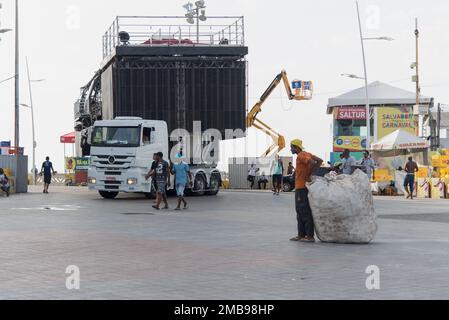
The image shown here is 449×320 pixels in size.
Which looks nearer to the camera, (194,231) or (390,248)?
(390,248)

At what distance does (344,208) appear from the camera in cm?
1489

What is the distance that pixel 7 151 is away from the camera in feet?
161

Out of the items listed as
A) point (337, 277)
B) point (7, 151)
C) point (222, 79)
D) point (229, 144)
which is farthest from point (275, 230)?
point (7, 151)

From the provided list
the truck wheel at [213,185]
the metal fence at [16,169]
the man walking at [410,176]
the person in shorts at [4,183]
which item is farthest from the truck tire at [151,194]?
the man walking at [410,176]

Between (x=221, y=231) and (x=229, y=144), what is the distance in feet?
69.2

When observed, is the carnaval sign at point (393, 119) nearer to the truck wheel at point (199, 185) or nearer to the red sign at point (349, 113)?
the red sign at point (349, 113)

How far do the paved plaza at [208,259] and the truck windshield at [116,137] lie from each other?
32.8ft

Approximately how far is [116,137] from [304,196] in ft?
58.5

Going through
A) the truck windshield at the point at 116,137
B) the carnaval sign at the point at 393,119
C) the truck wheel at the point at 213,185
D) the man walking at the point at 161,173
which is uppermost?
the carnaval sign at the point at 393,119

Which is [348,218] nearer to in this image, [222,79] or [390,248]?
[390,248]

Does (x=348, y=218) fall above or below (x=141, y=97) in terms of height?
below

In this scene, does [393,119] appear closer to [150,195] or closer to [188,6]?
[188,6]

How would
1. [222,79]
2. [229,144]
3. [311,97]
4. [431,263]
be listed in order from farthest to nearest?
1. [311,97]
2. [229,144]
3. [222,79]
4. [431,263]

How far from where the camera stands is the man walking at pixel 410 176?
3516 centimetres
